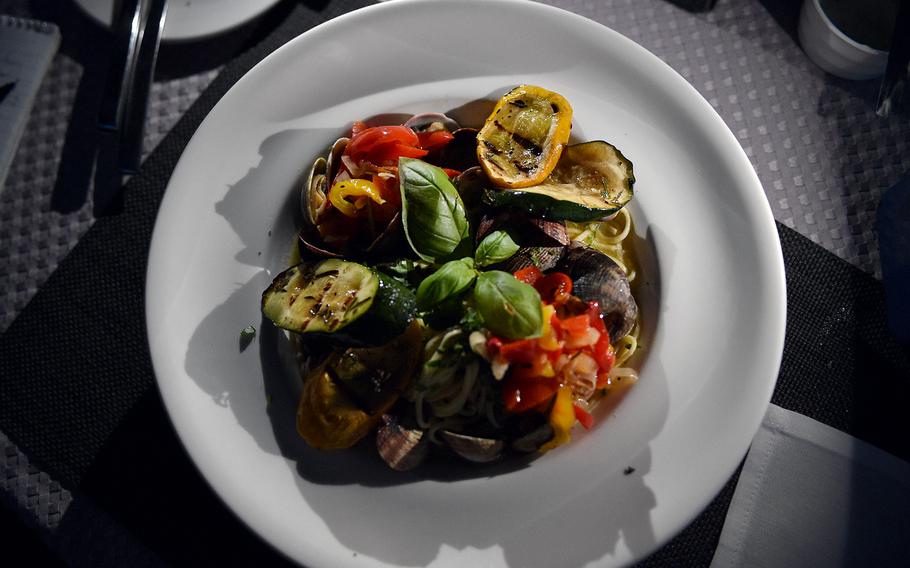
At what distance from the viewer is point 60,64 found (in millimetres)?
2152

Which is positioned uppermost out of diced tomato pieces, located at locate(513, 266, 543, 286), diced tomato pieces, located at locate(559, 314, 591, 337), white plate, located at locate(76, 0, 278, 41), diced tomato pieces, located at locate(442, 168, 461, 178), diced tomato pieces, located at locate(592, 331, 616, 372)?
white plate, located at locate(76, 0, 278, 41)

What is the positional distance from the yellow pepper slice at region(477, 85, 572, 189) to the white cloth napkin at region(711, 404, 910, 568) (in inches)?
35.3

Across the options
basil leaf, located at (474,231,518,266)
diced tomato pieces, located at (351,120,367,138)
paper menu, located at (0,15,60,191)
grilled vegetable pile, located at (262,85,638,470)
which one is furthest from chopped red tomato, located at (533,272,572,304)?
paper menu, located at (0,15,60,191)

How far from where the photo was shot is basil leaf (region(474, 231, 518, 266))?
1.54 m

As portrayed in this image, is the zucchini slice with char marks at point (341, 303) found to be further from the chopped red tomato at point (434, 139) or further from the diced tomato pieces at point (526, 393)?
the chopped red tomato at point (434, 139)

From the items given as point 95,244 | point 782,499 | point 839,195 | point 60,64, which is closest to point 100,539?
point 95,244

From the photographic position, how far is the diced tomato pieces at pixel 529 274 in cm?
157

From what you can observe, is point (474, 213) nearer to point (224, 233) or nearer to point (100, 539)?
point (224, 233)

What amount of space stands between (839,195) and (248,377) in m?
1.74

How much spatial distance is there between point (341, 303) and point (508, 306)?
38 cm

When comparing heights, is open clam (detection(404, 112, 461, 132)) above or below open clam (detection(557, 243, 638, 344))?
above

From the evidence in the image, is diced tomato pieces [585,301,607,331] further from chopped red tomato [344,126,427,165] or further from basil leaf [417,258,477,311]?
chopped red tomato [344,126,427,165]

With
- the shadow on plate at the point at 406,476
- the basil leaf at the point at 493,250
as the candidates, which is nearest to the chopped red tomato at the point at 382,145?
the shadow on plate at the point at 406,476

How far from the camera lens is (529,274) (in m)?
1.58
